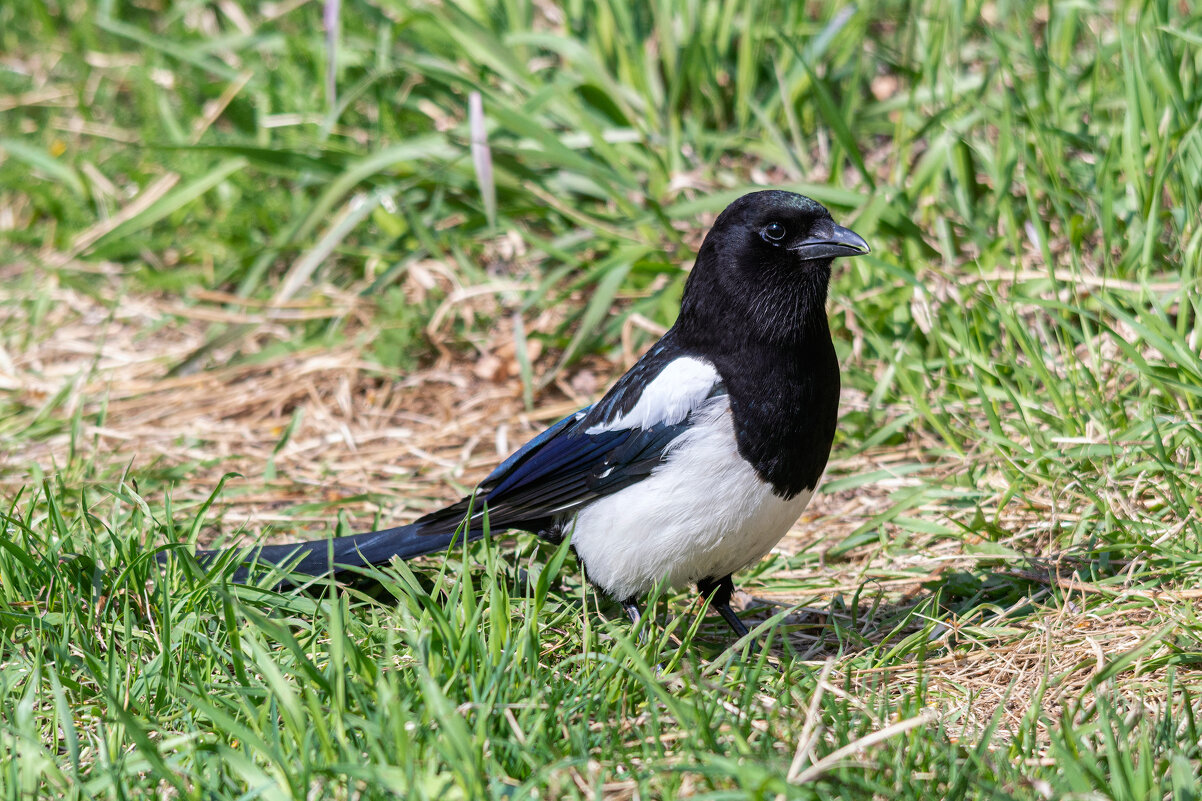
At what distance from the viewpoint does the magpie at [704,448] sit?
2566 millimetres

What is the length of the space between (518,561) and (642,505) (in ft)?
1.76

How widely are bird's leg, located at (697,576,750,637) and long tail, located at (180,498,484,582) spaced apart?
22.3 inches

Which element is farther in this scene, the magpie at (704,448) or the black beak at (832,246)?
the black beak at (832,246)

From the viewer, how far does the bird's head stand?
2.68m

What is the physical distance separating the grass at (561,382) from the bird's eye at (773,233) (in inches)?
29.2

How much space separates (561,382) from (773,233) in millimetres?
1503

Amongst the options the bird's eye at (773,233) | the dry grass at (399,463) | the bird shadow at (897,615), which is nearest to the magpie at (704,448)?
the bird's eye at (773,233)

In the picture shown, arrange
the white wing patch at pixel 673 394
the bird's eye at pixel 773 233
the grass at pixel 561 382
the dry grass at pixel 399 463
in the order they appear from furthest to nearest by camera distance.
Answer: the bird's eye at pixel 773 233, the white wing patch at pixel 673 394, the dry grass at pixel 399 463, the grass at pixel 561 382

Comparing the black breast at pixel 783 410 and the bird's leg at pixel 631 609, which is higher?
the black breast at pixel 783 410

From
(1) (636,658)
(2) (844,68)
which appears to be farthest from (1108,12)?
(1) (636,658)

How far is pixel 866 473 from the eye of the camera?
11.1ft

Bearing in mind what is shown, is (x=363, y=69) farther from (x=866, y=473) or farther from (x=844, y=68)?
(x=866, y=473)

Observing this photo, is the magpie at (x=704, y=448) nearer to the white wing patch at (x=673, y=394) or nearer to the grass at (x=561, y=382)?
the white wing patch at (x=673, y=394)

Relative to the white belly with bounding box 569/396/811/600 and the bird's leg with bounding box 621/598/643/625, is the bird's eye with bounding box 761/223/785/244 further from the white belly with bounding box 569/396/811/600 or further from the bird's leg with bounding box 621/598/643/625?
the bird's leg with bounding box 621/598/643/625
